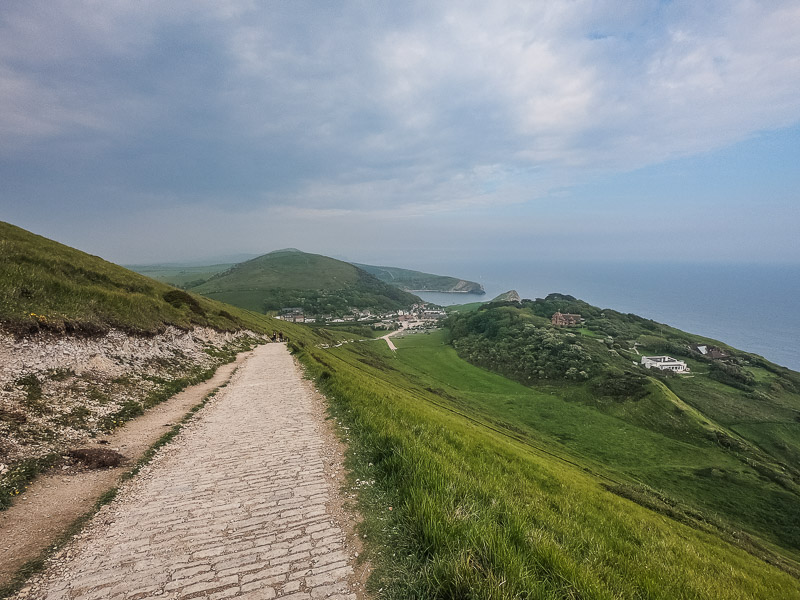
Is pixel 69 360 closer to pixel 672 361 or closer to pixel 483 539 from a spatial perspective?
pixel 483 539

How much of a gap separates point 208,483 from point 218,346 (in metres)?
27.6

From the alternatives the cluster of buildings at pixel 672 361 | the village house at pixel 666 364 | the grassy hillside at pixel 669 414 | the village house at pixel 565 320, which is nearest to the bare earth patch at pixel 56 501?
the grassy hillside at pixel 669 414

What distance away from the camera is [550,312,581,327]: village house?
163113mm

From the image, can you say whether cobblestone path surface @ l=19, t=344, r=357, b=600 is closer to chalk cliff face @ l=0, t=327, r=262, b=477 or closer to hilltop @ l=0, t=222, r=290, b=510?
hilltop @ l=0, t=222, r=290, b=510

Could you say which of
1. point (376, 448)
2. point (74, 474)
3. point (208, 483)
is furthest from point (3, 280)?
point (376, 448)

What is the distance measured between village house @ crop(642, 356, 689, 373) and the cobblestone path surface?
Answer: 133 m

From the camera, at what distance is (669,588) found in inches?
234

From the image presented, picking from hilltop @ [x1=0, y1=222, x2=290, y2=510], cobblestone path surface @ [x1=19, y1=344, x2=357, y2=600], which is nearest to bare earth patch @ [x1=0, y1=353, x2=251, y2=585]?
hilltop @ [x1=0, y1=222, x2=290, y2=510]

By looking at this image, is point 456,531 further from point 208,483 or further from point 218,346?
point 218,346

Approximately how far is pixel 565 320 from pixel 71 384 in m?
181

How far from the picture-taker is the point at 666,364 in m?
110

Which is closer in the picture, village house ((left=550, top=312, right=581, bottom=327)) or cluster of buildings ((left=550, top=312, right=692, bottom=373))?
cluster of buildings ((left=550, top=312, right=692, bottom=373))

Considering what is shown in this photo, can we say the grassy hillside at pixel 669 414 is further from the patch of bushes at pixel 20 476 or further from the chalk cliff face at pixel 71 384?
the patch of bushes at pixel 20 476

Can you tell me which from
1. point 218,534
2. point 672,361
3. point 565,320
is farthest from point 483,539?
point 565,320
